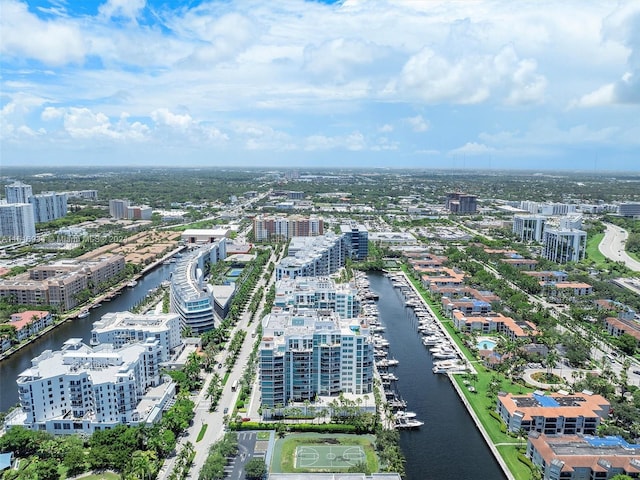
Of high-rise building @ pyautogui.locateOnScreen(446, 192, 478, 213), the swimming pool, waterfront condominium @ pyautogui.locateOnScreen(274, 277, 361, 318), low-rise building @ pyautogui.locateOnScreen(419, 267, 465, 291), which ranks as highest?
high-rise building @ pyautogui.locateOnScreen(446, 192, 478, 213)

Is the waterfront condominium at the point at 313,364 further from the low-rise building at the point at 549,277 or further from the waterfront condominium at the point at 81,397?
the low-rise building at the point at 549,277

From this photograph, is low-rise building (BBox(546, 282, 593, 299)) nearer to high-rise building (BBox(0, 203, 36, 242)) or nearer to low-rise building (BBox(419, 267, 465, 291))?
low-rise building (BBox(419, 267, 465, 291))

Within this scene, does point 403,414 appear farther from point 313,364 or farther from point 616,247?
point 616,247

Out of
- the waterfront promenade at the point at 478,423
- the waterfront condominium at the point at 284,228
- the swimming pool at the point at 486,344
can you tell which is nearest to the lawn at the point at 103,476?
the waterfront promenade at the point at 478,423

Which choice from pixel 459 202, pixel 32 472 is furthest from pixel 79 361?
pixel 459 202

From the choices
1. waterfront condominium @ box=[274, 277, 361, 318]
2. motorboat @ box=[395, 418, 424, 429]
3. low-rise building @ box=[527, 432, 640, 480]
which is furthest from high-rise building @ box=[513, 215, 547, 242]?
motorboat @ box=[395, 418, 424, 429]

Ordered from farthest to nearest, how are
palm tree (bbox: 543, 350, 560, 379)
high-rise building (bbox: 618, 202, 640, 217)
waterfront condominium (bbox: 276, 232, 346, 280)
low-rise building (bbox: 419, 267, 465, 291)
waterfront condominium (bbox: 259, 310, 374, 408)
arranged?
high-rise building (bbox: 618, 202, 640, 217) < low-rise building (bbox: 419, 267, 465, 291) < waterfront condominium (bbox: 276, 232, 346, 280) < palm tree (bbox: 543, 350, 560, 379) < waterfront condominium (bbox: 259, 310, 374, 408)

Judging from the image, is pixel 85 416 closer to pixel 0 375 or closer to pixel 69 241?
pixel 0 375
